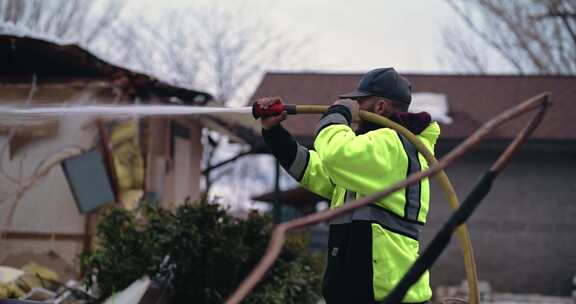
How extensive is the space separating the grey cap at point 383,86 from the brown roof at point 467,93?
39.2 feet

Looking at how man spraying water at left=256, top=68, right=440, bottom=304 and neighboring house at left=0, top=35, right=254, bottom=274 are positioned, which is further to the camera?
neighboring house at left=0, top=35, right=254, bottom=274

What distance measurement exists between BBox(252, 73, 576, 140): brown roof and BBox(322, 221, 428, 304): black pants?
39.8 feet

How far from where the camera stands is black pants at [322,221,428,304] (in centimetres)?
388

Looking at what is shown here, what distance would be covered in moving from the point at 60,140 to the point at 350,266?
5461 mm

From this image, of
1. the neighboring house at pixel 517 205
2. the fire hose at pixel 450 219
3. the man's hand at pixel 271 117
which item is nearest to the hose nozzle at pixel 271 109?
the man's hand at pixel 271 117

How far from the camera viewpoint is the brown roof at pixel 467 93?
1642cm

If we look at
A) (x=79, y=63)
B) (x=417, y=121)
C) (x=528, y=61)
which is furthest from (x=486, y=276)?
(x=528, y=61)

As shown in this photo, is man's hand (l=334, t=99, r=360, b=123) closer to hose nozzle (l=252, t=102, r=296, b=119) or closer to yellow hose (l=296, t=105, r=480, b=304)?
yellow hose (l=296, t=105, r=480, b=304)

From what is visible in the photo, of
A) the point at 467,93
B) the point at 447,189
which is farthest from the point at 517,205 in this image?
the point at 447,189

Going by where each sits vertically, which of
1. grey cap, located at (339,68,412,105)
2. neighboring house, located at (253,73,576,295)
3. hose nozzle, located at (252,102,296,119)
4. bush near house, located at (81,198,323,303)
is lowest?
neighboring house, located at (253,73,576,295)

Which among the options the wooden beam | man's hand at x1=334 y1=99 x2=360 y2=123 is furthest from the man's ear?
the wooden beam

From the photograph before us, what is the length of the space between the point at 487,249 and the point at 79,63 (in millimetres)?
9902

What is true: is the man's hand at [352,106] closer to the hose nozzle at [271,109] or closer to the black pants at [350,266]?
the hose nozzle at [271,109]

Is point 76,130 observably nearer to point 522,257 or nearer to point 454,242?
point 454,242
